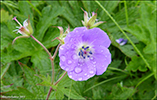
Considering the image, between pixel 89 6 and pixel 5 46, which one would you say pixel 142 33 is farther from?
pixel 5 46

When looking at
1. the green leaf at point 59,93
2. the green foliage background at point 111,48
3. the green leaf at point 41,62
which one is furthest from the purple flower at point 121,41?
the green leaf at point 59,93

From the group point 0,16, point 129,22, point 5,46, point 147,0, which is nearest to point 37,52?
point 5,46

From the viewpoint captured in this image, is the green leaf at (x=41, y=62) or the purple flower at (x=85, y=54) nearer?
the purple flower at (x=85, y=54)

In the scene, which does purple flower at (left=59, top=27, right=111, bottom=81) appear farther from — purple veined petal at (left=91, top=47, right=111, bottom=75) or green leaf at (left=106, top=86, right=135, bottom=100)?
green leaf at (left=106, top=86, right=135, bottom=100)

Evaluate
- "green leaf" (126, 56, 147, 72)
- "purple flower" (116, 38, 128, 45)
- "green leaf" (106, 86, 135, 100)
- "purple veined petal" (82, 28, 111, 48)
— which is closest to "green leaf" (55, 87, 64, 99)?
"purple veined petal" (82, 28, 111, 48)

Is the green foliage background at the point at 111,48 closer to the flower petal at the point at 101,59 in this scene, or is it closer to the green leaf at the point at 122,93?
the green leaf at the point at 122,93

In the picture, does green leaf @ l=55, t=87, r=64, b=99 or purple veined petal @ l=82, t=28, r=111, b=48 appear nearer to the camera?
purple veined petal @ l=82, t=28, r=111, b=48

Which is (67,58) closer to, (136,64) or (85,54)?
(85,54)

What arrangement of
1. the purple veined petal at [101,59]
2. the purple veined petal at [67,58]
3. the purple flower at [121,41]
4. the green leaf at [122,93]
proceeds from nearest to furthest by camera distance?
the purple veined petal at [67,58]
the purple veined petal at [101,59]
the green leaf at [122,93]
the purple flower at [121,41]
